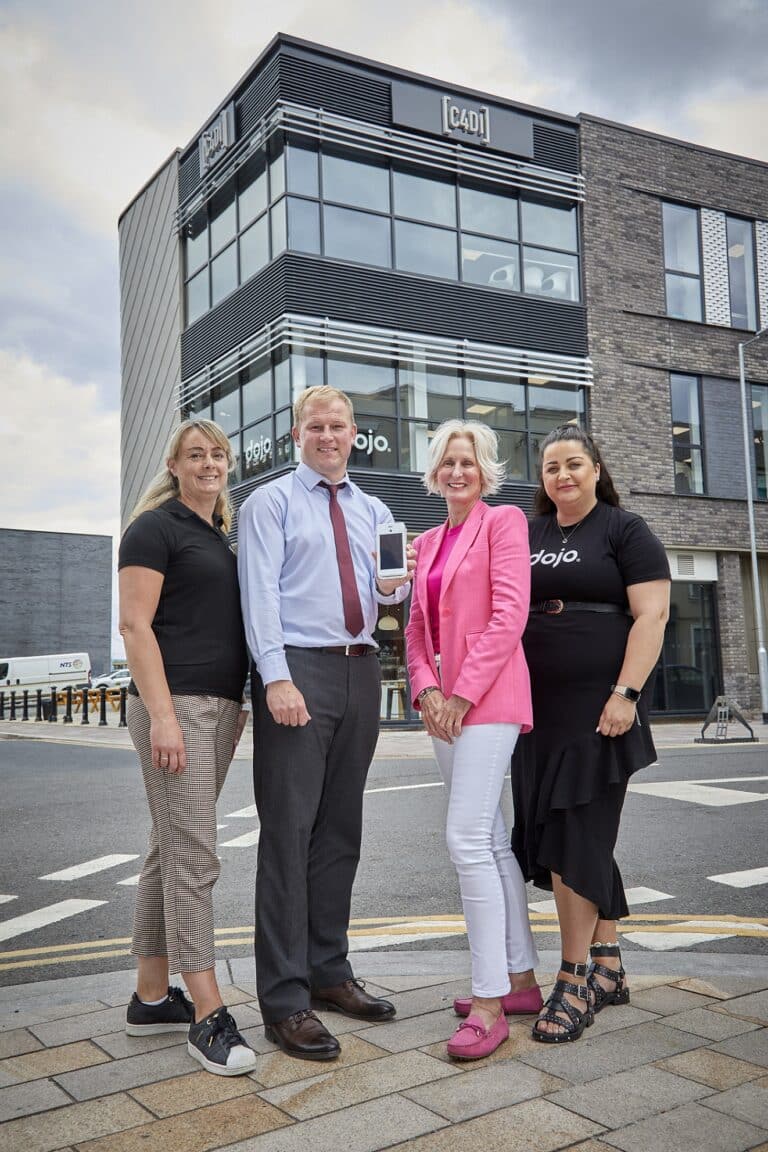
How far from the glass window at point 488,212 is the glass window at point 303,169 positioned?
324 centimetres

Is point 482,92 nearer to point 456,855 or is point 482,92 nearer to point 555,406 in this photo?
point 555,406

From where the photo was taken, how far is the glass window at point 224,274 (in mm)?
21234

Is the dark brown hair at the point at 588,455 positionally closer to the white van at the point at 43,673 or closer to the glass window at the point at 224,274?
the glass window at the point at 224,274

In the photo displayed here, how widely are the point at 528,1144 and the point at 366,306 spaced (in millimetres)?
18501

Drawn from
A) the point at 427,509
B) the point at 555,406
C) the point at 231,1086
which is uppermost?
the point at 555,406

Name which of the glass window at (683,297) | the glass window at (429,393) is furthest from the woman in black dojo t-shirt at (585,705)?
the glass window at (683,297)

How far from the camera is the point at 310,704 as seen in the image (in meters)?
3.46

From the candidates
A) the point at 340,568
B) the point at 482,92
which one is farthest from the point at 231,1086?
the point at 482,92

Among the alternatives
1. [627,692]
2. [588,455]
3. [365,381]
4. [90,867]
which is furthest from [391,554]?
[365,381]

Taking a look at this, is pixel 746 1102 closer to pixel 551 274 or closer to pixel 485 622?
pixel 485 622

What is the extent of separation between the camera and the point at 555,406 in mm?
21781

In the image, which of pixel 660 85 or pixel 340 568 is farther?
pixel 660 85

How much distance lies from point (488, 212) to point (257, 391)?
6.15 metres

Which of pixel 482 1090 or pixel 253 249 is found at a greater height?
pixel 253 249
